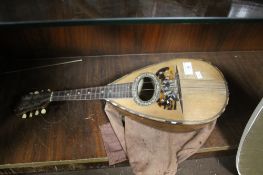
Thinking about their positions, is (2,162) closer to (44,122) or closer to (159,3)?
(44,122)

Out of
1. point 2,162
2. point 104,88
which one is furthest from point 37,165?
point 104,88

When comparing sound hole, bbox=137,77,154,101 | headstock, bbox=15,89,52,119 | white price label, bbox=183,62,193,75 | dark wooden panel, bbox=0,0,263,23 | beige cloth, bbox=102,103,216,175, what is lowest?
beige cloth, bbox=102,103,216,175

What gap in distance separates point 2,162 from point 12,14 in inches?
15.0

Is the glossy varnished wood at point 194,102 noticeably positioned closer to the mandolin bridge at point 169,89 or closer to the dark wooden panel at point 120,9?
the mandolin bridge at point 169,89

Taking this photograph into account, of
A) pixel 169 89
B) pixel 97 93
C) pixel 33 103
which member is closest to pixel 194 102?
pixel 169 89

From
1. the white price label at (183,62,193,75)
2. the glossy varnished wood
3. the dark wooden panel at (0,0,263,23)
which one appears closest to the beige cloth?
the glossy varnished wood

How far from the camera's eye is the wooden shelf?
2.12 ft

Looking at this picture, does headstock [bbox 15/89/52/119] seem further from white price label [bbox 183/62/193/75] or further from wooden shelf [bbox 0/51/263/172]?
white price label [bbox 183/62/193/75]

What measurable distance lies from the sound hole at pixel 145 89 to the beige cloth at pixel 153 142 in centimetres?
6

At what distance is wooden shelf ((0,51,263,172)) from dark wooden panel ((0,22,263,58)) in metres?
0.03

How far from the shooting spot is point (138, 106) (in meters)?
0.63

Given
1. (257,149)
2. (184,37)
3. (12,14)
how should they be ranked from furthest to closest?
(184,37)
(257,149)
(12,14)

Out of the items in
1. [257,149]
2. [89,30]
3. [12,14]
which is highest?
[12,14]

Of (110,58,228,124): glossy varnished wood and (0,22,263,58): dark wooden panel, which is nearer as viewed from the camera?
(110,58,228,124): glossy varnished wood
